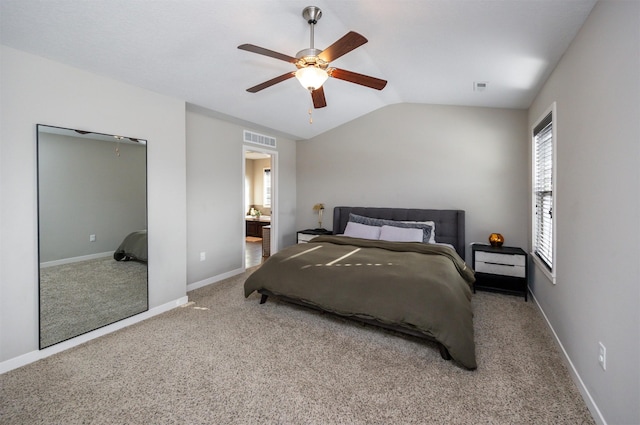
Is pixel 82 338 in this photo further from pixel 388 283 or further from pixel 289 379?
pixel 388 283

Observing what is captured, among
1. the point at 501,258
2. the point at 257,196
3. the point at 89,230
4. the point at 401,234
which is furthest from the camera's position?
the point at 257,196

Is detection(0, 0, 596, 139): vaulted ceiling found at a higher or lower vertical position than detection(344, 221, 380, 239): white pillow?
higher

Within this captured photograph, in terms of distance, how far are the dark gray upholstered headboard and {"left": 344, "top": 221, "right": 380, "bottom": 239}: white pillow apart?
0.58 meters

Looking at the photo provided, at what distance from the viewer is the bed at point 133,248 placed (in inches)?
116

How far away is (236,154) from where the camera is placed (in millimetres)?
4562

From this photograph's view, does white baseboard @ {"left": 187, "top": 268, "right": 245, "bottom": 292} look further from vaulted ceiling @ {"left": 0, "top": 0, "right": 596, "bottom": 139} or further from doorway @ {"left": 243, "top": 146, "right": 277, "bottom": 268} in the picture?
doorway @ {"left": 243, "top": 146, "right": 277, "bottom": 268}

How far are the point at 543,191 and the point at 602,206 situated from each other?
71.3 inches

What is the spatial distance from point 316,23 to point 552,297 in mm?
3253

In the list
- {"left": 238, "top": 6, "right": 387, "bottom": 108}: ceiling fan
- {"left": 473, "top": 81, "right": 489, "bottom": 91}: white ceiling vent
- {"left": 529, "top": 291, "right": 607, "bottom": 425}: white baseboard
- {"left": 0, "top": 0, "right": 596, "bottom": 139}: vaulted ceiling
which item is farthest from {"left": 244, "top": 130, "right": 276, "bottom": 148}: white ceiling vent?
{"left": 529, "top": 291, "right": 607, "bottom": 425}: white baseboard

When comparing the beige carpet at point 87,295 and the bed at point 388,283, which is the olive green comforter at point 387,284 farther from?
the beige carpet at point 87,295

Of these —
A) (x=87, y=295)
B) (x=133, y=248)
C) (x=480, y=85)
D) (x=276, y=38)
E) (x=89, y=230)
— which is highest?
(x=276, y=38)

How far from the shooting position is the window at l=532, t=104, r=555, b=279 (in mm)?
2912

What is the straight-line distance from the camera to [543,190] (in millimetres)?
3246

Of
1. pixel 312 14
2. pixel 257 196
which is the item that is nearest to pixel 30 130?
pixel 312 14
